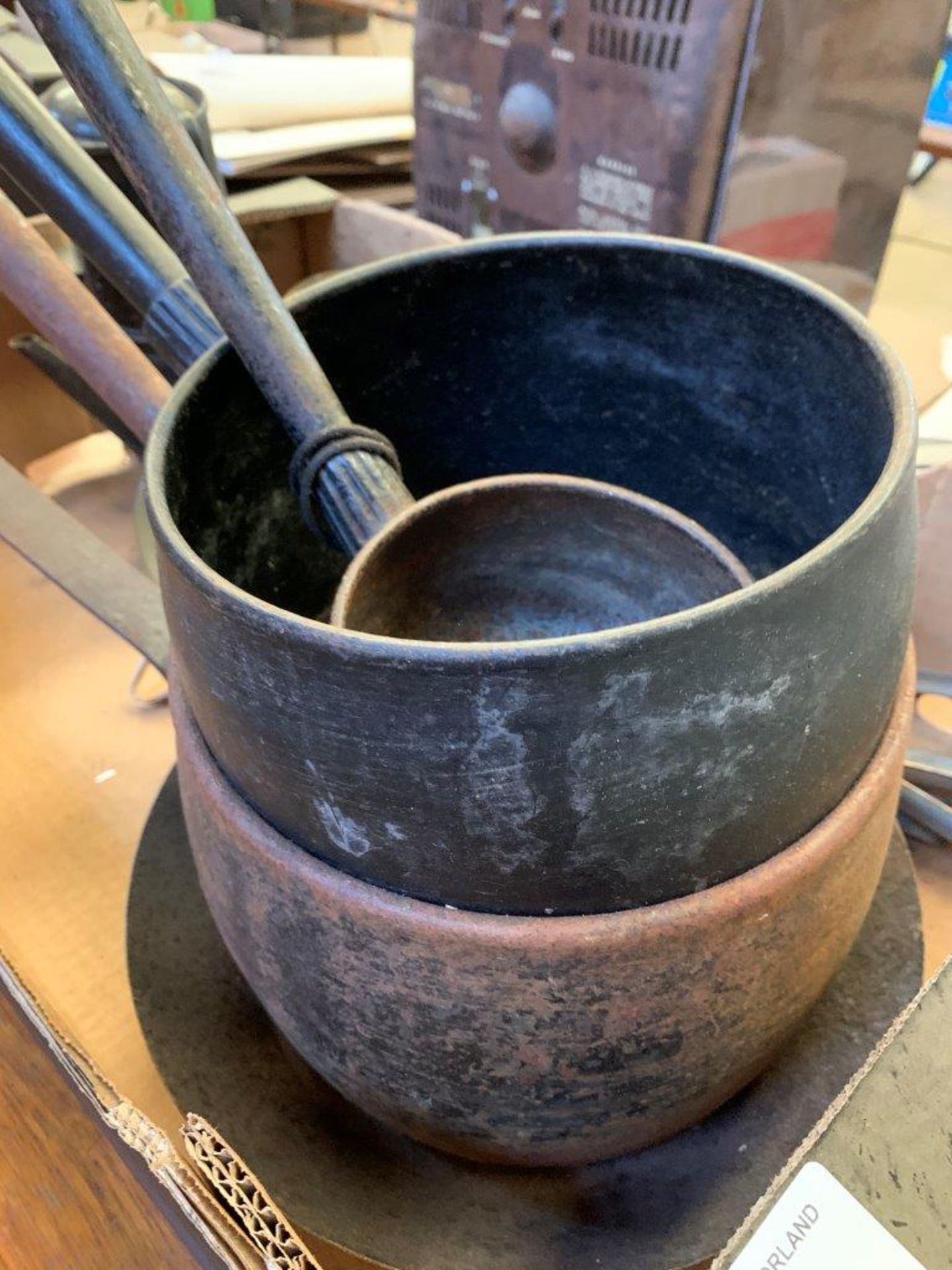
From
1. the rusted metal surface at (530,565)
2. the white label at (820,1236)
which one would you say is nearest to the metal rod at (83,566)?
the rusted metal surface at (530,565)

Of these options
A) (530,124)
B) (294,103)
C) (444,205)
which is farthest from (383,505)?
(294,103)

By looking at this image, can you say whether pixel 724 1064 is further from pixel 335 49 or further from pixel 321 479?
pixel 335 49

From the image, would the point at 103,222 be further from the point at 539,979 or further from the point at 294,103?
the point at 294,103

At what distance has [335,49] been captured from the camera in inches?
78.5

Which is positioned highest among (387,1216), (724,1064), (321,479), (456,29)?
(456,29)

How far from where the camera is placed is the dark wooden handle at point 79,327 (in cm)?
55

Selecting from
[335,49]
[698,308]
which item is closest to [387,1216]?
[698,308]

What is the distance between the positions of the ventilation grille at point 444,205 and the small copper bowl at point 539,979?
836 millimetres

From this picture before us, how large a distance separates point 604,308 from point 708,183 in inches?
14.8

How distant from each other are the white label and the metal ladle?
0.23 metres

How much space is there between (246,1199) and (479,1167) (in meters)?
0.16

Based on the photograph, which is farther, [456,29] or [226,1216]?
[456,29]

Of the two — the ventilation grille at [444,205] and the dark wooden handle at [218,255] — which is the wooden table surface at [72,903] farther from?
the ventilation grille at [444,205]

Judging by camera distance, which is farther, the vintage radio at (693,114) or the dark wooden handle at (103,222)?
the vintage radio at (693,114)
